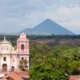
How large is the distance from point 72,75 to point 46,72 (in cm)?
832

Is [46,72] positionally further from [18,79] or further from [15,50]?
[15,50]

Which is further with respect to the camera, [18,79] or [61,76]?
[18,79]

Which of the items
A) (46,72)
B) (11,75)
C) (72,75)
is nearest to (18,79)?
(11,75)

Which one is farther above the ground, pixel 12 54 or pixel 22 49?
pixel 22 49

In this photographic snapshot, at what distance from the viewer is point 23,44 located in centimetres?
5678

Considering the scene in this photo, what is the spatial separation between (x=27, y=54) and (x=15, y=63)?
1758 millimetres

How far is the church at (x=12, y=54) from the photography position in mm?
56438

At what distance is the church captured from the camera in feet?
185

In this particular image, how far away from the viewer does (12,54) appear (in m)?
56.7

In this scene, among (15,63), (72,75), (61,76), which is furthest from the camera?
(15,63)

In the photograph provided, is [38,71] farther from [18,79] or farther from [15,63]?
[15,63]

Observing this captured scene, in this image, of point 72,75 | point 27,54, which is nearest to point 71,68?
point 72,75

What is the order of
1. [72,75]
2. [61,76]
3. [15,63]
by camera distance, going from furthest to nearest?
[15,63]
[72,75]
[61,76]

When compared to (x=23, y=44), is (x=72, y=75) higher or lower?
lower
